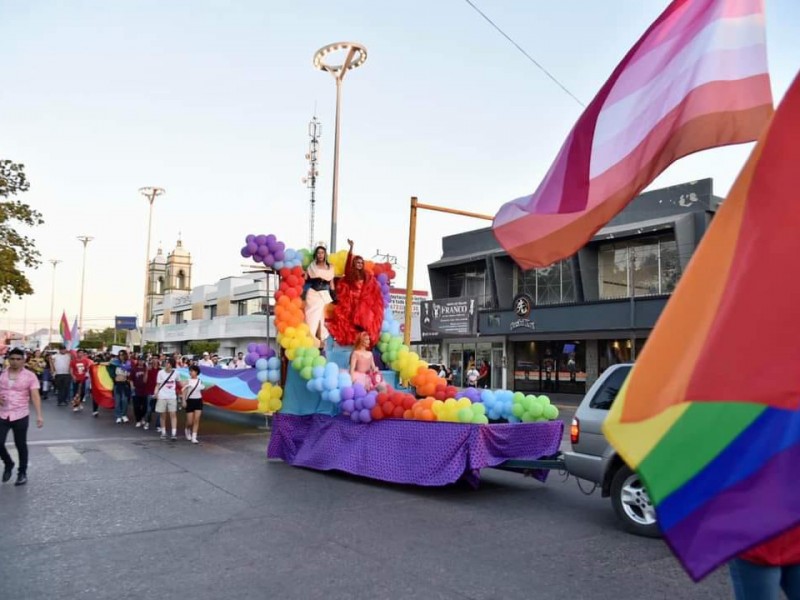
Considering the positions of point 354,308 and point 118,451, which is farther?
point 118,451

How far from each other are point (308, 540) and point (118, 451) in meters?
7.05

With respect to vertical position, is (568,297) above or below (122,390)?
above

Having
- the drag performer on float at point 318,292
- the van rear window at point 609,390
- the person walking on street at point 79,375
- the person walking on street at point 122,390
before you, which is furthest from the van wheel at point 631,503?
the person walking on street at point 79,375

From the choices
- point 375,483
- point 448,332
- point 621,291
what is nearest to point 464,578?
point 375,483

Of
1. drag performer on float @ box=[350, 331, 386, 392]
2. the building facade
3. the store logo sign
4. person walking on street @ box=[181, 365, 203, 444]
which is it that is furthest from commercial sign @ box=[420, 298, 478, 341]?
drag performer on float @ box=[350, 331, 386, 392]

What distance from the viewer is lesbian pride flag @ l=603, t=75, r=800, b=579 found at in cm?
210

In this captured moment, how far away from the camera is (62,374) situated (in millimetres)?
21875

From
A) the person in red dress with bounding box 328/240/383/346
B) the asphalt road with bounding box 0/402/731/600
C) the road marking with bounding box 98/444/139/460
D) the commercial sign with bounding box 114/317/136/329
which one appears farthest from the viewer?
the commercial sign with bounding box 114/317/136/329

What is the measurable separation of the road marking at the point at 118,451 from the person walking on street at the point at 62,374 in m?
10.5

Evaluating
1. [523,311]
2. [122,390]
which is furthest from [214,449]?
[523,311]

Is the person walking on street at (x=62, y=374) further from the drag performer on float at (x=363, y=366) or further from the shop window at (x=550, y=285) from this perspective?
the shop window at (x=550, y=285)

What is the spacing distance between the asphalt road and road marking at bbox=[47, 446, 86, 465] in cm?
68

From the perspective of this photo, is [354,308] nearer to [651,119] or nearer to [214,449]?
[214,449]

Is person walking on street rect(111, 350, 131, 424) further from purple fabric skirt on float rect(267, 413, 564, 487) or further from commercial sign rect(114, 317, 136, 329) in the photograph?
commercial sign rect(114, 317, 136, 329)
